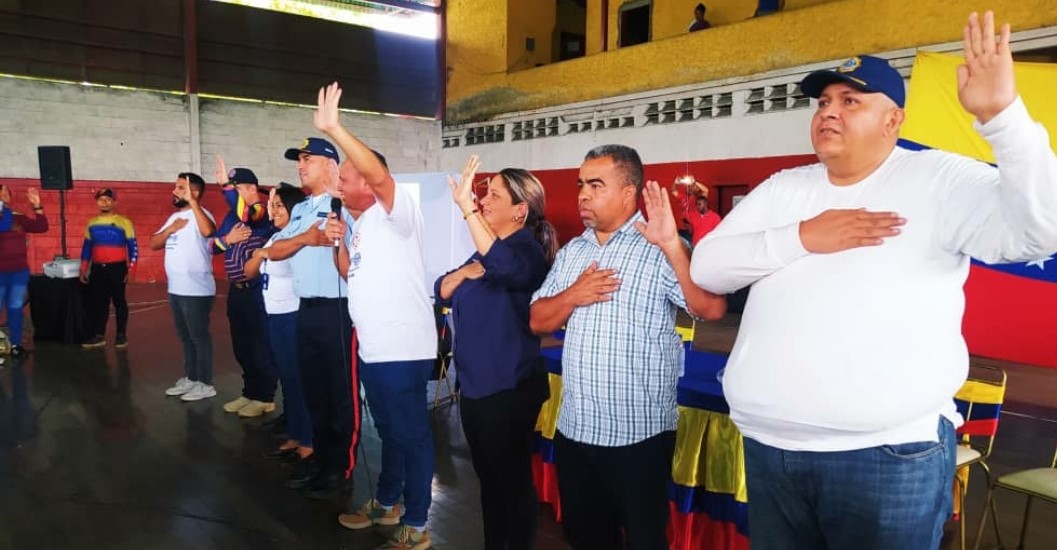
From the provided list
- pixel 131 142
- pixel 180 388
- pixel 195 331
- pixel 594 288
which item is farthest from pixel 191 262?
pixel 131 142

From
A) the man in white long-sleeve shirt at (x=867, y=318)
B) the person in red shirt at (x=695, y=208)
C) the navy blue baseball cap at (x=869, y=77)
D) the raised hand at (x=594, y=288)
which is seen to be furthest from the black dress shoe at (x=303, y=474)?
the person in red shirt at (x=695, y=208)

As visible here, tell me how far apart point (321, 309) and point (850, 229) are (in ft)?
8.03

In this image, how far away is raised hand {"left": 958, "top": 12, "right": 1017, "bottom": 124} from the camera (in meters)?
1.00

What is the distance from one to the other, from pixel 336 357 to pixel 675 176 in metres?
7.91

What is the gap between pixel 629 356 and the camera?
1676mm

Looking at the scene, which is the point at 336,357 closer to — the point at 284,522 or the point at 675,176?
the point at 284,522

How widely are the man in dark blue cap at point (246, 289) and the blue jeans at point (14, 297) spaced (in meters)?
3.00

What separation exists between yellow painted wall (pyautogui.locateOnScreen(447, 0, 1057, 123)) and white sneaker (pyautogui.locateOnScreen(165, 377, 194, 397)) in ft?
25.2

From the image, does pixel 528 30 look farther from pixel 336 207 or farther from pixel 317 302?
pixel 336 207

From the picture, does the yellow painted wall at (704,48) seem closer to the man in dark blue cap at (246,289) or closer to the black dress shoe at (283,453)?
the man in dark blue cap at (246,289)

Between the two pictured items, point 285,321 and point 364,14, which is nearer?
point 285,321

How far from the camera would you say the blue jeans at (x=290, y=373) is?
3461 millimetres

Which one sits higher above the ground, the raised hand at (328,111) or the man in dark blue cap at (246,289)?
the raised hand at (328,111)

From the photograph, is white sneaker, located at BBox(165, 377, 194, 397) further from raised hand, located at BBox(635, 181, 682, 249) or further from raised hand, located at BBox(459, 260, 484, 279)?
raised hand, located at BBox(635, 181, 682, 249)
